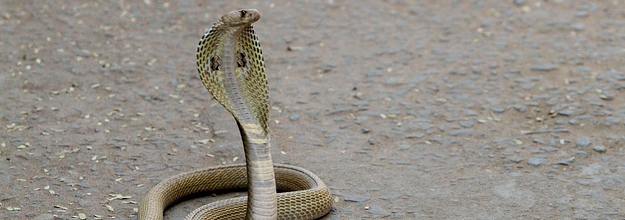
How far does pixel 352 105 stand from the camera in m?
6.42

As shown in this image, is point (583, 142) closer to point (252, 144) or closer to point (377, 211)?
point (377, 211)

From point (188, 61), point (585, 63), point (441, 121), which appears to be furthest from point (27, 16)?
point (585, 63)

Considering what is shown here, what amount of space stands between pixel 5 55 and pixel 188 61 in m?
1.15

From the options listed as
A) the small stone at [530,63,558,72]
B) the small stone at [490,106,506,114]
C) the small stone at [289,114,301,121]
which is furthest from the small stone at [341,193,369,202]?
the small stone at [530,63,558,72]

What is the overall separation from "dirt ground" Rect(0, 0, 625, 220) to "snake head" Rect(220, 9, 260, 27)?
1169 millimetres

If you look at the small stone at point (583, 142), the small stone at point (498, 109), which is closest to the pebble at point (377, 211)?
the small stone at point (583, 142)

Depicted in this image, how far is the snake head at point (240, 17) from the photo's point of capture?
3.96 meters

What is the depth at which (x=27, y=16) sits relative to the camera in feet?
26.1

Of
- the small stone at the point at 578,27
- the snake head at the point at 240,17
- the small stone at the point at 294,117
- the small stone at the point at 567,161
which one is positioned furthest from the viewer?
Answer: the small stone at the point at 578,27

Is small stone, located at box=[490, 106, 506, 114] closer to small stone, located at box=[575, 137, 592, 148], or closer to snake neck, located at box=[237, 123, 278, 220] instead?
small stone, located at box=[575, 137, 592, 148]

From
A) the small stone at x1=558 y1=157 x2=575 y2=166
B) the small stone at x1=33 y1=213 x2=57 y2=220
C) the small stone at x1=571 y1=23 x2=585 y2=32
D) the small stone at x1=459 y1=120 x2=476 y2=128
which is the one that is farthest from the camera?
the small stone at x1=571 y1=23 x2=585 y2=32

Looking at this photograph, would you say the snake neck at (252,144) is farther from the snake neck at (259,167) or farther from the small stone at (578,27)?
the small stone at (578,27)

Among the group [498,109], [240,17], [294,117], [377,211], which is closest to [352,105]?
[294,117]

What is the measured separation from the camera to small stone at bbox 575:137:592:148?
5.69 metres
